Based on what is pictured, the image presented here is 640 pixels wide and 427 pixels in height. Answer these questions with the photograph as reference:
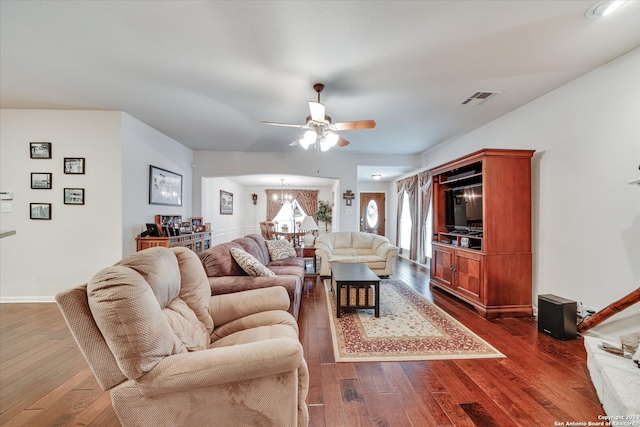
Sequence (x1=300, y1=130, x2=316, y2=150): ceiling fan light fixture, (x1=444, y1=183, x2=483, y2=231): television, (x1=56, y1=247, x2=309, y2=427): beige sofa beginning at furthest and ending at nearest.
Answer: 1. (x1=444, y1=183, x2=483, y2=231): television
2. (x1=300, y1=130, x2=316, y2=150): ceiling fan light fixture
3. (x1=56, y1=247, x2=309, y2=427): beige sofa

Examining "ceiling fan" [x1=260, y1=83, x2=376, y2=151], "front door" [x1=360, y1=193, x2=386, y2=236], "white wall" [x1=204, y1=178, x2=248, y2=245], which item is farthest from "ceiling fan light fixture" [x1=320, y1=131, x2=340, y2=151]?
"front door" [x1=360, y1=193, x2=386, y2=236]

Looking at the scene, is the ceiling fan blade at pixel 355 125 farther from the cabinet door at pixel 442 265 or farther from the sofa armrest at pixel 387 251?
the sofa armrest at pixel 387 251

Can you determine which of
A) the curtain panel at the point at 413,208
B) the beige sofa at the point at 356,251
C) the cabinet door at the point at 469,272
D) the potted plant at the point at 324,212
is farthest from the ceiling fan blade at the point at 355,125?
the potted plant at the point at 324,212

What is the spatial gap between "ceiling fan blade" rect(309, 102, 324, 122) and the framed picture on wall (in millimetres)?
3060

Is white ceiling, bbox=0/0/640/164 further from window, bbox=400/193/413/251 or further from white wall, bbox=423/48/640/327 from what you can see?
window, bbox=400/193/413/251

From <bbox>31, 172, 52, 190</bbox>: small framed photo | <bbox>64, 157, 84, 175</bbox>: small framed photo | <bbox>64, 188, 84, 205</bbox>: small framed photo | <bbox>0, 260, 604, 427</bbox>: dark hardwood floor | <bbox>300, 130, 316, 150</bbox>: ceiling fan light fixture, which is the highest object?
<bbox>300, 130, 316, 150</bbox>: ceiling fan light fixture

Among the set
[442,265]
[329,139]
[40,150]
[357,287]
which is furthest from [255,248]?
[40,150]

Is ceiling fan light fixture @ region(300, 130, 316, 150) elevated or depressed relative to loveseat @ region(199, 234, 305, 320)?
elevated

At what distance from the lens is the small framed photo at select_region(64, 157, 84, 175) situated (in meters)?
3.54

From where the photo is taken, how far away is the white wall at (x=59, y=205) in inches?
138

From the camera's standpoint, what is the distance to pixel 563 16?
5.94 feet

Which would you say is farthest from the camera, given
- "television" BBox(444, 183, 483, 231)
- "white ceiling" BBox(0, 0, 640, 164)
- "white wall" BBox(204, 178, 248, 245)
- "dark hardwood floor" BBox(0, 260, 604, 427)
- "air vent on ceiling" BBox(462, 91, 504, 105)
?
"white wall" BBox(204, 178, 248, 245)

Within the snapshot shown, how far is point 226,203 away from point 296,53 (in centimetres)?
597

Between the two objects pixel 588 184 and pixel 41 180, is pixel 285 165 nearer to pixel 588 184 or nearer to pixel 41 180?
pixel 41 180
